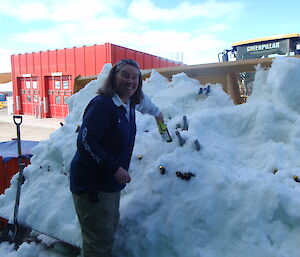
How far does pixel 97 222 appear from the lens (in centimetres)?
191

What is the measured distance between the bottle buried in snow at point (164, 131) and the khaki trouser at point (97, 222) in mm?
883

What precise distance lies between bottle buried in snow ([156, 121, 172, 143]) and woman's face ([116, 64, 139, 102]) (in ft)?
2.40

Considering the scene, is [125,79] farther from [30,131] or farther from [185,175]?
[30,131]

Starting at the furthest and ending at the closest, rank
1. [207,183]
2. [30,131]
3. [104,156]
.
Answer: [30,131], [207,183], [104,156]

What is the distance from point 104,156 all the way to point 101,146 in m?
0.08

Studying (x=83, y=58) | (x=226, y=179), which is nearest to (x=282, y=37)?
(x=226, y=179)

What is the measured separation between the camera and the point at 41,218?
106 inches

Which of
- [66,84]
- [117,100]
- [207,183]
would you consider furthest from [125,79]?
[66,84]

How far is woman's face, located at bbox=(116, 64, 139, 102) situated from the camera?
196 cm

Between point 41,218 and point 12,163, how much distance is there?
54.1 inches

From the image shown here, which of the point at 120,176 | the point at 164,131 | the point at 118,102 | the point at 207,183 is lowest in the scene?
the point at 207,183

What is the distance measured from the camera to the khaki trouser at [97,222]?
190cm

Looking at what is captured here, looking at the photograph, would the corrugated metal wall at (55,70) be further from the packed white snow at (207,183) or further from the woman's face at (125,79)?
the woman's face at (125,79)

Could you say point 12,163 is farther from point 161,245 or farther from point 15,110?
point 15,110
